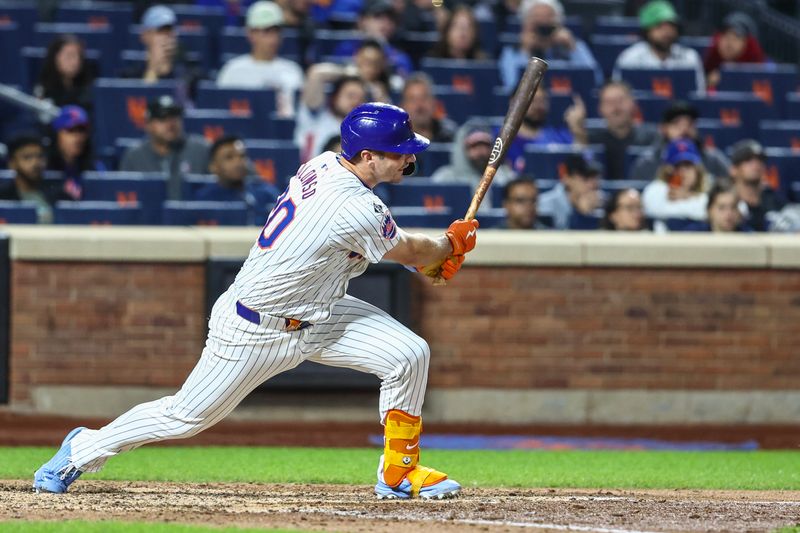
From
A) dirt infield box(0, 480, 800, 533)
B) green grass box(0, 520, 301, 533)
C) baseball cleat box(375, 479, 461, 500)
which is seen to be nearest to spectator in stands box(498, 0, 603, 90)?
dirt infield box(0, 480, 800, 533)

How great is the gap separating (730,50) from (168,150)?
18.7 feet

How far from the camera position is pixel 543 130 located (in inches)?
472

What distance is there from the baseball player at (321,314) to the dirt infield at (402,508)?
10.6 inches

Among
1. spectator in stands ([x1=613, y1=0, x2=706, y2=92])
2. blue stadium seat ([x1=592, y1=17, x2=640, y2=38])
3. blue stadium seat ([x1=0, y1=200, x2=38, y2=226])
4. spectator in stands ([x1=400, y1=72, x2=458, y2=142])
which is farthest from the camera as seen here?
blue stadium seat ([x1=592, y1=17, x2=640, y2=38])

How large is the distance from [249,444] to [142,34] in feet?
14.9

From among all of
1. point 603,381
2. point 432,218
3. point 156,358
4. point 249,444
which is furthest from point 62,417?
point 603,381

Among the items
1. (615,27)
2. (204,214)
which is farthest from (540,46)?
(204,214)

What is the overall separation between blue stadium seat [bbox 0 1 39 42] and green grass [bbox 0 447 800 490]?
486 centimetres

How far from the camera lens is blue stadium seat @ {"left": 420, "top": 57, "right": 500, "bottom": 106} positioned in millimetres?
12383

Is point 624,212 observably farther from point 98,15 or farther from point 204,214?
point 98,15

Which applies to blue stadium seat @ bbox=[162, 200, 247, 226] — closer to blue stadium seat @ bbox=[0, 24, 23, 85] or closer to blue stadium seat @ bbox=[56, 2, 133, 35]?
blue stadium seat @ bbox=[0, 24, 23, 85]

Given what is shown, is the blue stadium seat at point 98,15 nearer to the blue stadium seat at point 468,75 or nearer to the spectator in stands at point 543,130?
the blue stadium seat at point 468,75

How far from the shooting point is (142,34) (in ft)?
40.6

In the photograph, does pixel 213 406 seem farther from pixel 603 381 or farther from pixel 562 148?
pixel 562 148
